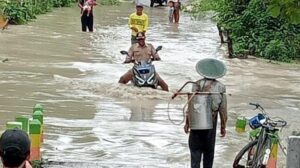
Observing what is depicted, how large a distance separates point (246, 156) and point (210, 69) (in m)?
1.49

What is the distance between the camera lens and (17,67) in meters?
19.4

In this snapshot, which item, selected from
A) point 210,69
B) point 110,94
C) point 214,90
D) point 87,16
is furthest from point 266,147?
point 87,16

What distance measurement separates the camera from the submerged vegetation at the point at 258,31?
24297 mm

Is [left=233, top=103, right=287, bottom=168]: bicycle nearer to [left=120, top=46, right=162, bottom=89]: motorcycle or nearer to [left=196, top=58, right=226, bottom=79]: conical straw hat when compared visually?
[left=196, top=58, right=226, bottom=79]: conical straw hat

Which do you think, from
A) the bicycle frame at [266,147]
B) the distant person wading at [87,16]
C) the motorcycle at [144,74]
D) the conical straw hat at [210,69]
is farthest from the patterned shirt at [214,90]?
the distant person wading at [87,16]

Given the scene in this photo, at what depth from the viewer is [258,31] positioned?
25.9m

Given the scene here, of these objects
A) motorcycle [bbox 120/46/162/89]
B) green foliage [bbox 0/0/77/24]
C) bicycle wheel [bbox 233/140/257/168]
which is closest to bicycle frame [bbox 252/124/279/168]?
bicycle wheel [bbox 233/140/257/168]

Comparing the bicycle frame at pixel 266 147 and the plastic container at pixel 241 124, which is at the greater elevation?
the bicycle frame at pixel 266 147

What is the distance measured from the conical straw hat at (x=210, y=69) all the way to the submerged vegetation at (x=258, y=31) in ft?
45.6

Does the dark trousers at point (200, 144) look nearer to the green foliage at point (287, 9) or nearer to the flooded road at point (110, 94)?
the flooded road at point (110, 94)

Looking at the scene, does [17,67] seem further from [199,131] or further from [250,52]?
[199,131]

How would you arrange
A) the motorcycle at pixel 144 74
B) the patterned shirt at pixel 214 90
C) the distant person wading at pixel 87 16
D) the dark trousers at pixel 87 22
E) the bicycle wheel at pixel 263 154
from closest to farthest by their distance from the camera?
the patterned shirt at pixel 214 90
the bicycle wheel at pixel 263 154
the motorcycle at pixel 144 74
the distant person wading at pixel 87 16
the dark trousers at pixel 87 22

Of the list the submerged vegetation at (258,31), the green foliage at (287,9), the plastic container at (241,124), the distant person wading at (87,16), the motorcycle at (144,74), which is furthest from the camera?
the distant person wading at (87,16)

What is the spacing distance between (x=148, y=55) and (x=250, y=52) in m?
8.86
